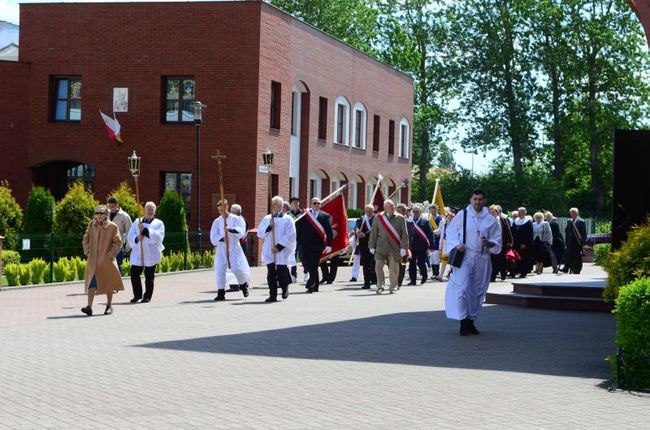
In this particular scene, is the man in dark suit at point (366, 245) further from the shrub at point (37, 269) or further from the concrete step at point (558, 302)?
the shrub at point (37, 269)

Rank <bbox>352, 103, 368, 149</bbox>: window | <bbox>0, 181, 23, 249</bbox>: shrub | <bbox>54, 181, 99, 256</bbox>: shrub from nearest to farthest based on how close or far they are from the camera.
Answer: <bbox>0, 181, 23, 249</bbox>: shrub < <bbox>54, 181, 99, 256</bbox>: shrub < <bbox>352, 103, 368, 149</bbox>: window

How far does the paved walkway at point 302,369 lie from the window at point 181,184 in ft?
60.2

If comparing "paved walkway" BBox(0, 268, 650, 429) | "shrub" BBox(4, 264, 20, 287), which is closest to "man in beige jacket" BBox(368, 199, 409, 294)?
"paved walkway" BBox(0, 268, 650, 429)

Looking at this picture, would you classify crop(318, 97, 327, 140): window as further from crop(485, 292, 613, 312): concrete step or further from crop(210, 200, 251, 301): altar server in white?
crop(485, 292, 613, 312): concrete step

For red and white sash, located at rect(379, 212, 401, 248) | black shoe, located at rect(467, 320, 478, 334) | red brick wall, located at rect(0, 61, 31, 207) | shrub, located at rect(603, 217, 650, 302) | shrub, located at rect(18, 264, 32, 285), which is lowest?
black shoe, located at rect(467, 320, 478, 334)

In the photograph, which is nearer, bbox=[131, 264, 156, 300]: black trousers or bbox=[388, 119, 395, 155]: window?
bbox=[131, 264, 156, 300]: black trousers

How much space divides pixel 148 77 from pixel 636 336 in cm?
2880

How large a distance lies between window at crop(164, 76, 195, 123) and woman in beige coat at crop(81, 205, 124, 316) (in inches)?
790

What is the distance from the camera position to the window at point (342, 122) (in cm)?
4716

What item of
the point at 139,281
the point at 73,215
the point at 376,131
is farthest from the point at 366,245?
the point at 376,131

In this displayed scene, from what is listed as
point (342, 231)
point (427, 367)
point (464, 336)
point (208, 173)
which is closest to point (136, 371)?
point (427, 367)

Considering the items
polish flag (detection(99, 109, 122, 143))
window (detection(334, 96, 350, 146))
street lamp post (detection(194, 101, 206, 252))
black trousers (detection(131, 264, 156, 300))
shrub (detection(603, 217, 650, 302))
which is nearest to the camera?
shrub (detection(603, 217, 650, 302))

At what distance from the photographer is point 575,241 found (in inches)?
1227

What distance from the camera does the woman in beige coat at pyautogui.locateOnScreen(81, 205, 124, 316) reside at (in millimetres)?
18141
